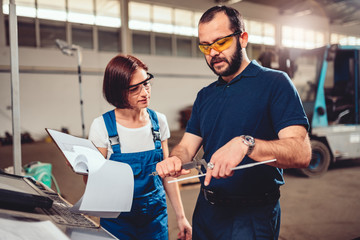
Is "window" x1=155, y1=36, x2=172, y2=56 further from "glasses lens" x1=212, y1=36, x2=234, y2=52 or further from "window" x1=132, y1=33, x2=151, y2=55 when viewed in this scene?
"glasses lens" x1=212, y1=36, x2=234, y2=52

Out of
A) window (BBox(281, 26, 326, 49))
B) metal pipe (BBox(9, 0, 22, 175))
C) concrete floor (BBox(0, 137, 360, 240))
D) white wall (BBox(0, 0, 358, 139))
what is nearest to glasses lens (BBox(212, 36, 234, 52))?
metal pipe (BBox(9, 0, 22, 175))

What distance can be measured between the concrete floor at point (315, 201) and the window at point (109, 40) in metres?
7.50

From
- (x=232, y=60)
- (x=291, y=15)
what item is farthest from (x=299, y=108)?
(x=291, y=15)

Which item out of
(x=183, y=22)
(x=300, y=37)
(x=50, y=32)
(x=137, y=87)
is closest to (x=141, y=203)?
(x=137, y=87)

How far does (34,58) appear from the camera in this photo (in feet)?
38.0

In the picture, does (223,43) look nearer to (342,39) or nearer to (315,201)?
(315,201)

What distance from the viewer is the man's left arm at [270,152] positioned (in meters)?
0.96

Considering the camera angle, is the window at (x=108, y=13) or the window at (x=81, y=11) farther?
the window at (x=108, y=13)

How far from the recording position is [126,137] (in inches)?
65.8

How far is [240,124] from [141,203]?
714mm

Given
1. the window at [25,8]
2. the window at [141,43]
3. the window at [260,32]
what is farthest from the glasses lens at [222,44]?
the window at [260,32]

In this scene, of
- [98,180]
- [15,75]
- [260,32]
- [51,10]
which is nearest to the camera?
[98,180]

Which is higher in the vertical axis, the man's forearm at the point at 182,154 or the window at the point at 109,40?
the window at the point at 109,40

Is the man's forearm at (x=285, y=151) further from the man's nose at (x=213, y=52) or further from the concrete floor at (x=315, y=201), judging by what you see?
the concrete floor at (x=315, y=201)
